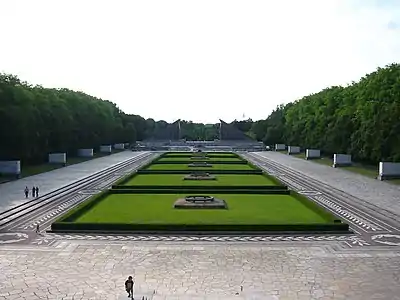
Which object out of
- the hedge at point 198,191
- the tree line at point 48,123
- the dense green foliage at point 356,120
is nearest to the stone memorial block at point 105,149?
the tree line at point 48,123

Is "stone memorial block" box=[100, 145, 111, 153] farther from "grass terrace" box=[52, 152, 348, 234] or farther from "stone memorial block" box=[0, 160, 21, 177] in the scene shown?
"grass terrace" box=[52, 152, 348, 234]

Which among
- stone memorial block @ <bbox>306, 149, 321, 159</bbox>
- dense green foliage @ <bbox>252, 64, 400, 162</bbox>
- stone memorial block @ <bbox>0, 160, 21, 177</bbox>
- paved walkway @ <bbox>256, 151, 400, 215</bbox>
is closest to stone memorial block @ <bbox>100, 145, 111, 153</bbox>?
dense green foliage @ <bbox>252, 64, 400, 162</bbox>

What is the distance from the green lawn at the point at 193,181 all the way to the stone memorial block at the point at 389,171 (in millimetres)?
8147

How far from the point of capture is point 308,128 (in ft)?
215

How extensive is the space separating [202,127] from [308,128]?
237 feet

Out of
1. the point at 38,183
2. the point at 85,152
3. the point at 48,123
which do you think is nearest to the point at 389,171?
the point at 38,183

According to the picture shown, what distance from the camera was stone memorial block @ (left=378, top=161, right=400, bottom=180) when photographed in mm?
37781

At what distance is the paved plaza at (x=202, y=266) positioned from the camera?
41.2 feet

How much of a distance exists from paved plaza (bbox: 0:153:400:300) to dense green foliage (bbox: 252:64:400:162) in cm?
2107

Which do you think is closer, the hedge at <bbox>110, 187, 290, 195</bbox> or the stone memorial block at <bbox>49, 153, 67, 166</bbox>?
the hedge at <bbox>110, 187, 290, 195</bbox>

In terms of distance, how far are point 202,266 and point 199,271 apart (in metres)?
0.49

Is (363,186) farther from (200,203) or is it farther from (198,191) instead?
(200,203)

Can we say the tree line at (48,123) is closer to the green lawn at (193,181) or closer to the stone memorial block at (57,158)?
the stone memorial block at (57,158)

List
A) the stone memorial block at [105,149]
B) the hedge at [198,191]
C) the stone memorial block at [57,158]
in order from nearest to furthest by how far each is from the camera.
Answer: the hedge at [198,191]
the stone memorial block at [57,158]
the stone memorial block at [105,149]
